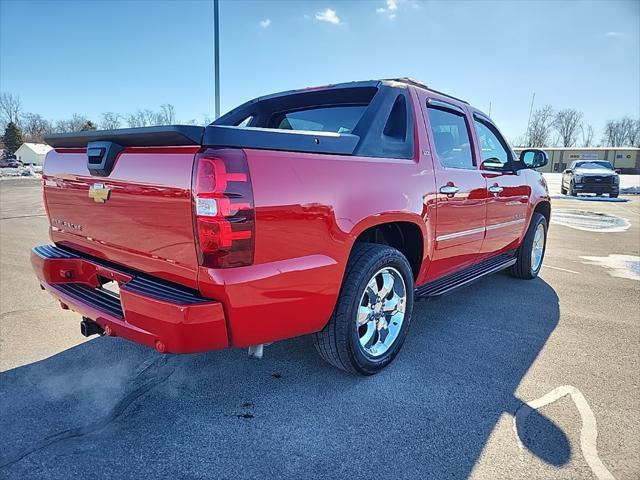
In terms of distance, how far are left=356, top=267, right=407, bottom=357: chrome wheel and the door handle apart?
76 centimetres

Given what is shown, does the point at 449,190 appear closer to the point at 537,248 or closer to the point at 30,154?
the point at 537,248

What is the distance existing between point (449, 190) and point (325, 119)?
1120 millimetres

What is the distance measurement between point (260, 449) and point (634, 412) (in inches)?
84.1

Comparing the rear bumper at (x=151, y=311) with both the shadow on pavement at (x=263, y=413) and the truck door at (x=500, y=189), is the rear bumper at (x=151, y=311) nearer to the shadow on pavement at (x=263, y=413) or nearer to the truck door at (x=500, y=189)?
the shadow on pavement at (x=263, y=413)

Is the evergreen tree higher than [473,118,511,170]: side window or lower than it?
higher

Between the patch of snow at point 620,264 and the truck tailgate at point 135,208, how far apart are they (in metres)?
5.75

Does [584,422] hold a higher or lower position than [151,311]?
lower

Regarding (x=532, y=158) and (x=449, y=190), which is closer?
(x=449, y=190)

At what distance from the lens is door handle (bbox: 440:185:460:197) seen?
3.19 m

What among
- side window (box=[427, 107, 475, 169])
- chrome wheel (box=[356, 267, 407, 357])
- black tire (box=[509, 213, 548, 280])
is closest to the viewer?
chrome wheel (box=[356, 267, 407, 357])

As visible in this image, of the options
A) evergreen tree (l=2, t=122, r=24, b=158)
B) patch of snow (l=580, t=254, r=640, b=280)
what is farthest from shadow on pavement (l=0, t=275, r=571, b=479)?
evergreen tree (l=2, t=122, r=24, b=158)

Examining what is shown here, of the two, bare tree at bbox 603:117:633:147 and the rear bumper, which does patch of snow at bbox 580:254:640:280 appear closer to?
the rear bumper

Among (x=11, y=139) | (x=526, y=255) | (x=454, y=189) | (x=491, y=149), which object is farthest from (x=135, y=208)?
(x=11, y=139)

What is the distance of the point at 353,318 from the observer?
2561mm
